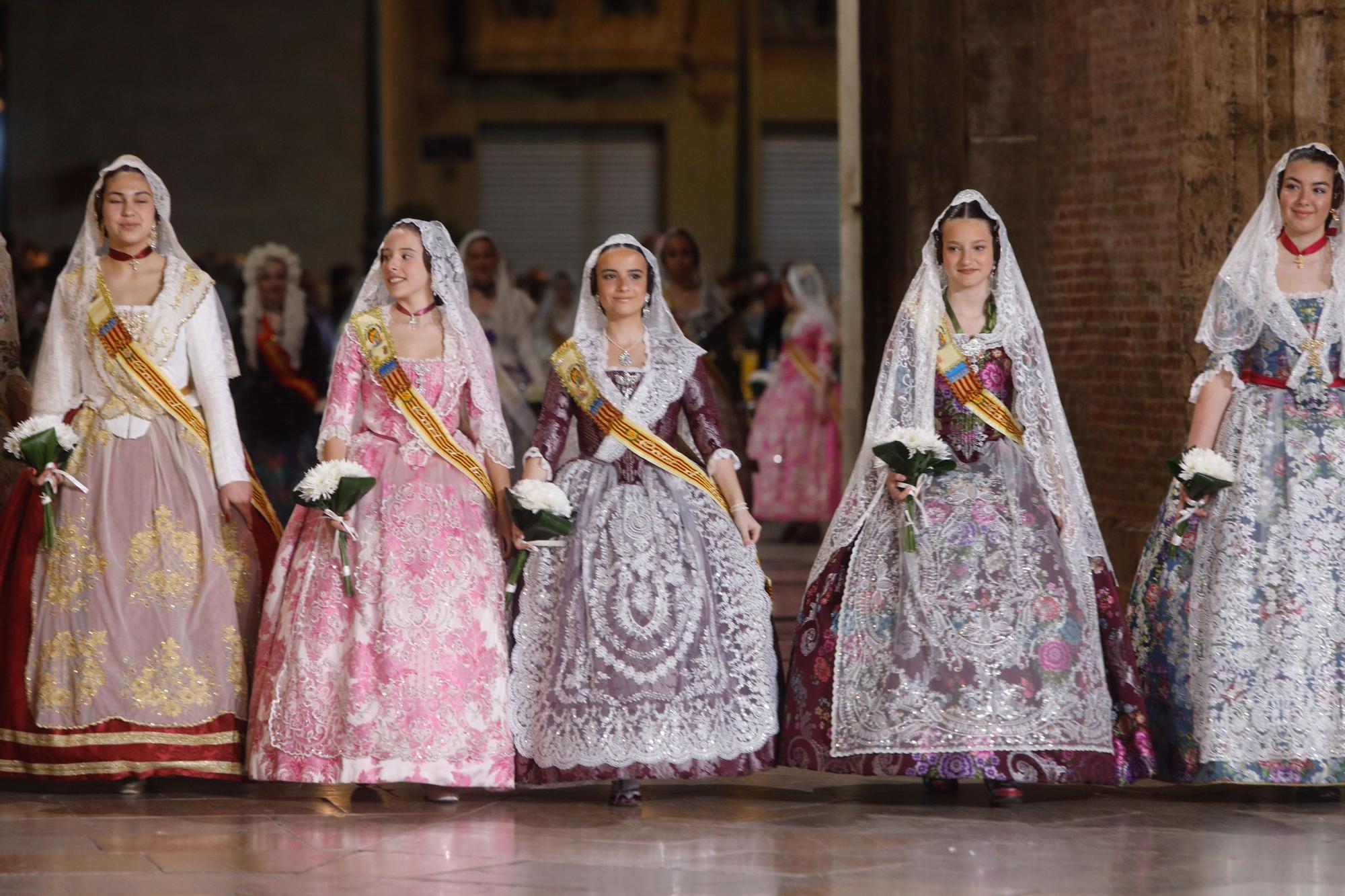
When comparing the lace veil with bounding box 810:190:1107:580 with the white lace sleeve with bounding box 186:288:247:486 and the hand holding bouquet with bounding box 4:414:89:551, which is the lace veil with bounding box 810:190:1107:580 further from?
the hand holding bouquet with bounding box 4:414:89:551

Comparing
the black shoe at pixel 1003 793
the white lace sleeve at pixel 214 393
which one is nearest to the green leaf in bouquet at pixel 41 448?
the white lace sleeve at pixel 214 393

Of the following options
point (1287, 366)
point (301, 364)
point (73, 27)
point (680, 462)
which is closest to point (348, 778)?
point (680, 462)

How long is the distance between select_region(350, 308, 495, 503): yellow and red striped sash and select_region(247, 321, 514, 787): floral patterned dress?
0.03 metres

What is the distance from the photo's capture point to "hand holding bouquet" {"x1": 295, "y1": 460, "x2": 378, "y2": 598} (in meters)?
6.22

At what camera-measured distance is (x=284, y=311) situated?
456 inches

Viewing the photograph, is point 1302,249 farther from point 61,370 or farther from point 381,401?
point 61,370

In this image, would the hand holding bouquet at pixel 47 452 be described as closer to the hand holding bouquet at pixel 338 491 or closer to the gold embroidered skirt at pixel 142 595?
the gold embroidered skirt at pixel 142 595

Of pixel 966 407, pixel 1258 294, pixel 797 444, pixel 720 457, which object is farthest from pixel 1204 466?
pixel 797 444

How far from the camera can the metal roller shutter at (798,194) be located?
27391mm

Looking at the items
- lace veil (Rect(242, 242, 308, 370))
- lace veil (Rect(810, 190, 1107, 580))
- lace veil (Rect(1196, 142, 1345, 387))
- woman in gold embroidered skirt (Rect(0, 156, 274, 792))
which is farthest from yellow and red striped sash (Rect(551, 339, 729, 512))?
lace veil (Rect(242, 242, 308, 370))

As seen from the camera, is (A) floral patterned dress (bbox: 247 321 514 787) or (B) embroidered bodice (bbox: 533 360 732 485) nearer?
(A) floral patterned dress (bbox: 247 321 514 787)

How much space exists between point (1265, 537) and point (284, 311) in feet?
21.3

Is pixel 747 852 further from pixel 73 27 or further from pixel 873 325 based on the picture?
pixel 73 27

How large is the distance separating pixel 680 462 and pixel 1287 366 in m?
1.86
